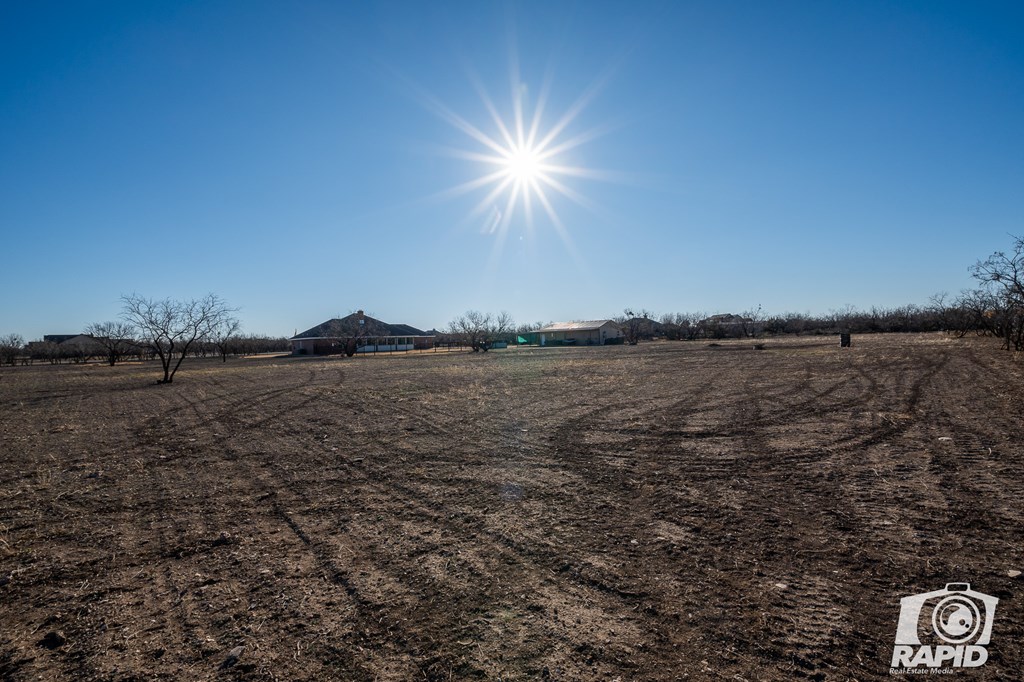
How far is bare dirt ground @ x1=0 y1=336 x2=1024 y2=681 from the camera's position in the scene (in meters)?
2.97

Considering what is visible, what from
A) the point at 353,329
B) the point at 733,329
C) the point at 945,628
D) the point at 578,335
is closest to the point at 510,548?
the point at 945,628

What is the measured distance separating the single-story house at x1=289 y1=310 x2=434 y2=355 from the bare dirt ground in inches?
2335

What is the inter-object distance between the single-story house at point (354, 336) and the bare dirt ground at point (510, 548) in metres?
59.3

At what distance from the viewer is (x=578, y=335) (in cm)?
9344

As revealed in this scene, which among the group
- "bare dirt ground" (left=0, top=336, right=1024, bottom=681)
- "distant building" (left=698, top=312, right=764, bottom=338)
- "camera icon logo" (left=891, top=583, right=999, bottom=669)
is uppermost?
"distant building" (left=698, top=312, right=764, bottom=338)

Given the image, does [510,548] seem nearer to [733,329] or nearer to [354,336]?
[354,336]

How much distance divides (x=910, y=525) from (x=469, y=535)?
4.37 metres

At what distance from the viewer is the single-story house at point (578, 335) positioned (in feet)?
298

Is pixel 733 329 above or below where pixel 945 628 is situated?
above

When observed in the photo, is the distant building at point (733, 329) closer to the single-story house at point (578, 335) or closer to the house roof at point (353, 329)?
the single-story house at point (578, 335)

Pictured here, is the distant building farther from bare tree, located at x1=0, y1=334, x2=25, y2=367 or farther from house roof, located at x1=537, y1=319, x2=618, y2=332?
bare tree, located at x1=0, y1=334, x2=25, y2=367

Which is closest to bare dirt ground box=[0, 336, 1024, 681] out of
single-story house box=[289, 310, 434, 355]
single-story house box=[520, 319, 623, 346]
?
single-story house box=[289, 310, 434, 355]

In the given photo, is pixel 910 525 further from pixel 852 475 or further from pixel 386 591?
pixel 386 591

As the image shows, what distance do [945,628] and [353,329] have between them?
73565 millimetres
